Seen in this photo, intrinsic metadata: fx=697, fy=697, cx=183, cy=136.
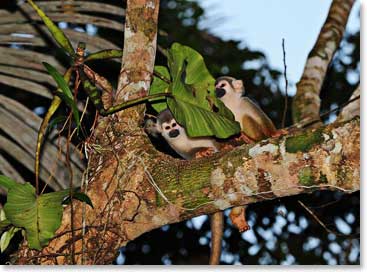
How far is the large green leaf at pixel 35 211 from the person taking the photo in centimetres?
236

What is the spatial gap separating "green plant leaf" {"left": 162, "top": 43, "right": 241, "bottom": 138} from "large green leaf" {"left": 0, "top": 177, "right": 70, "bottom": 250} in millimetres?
524

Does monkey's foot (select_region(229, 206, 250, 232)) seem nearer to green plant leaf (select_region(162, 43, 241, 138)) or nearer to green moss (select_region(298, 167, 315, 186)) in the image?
green plant leaf (select_region(162, 43, 241, 138))

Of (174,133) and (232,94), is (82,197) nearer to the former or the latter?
(174,133)

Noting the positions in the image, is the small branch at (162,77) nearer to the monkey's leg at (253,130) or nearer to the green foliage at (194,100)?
the green foliage at (194,100)

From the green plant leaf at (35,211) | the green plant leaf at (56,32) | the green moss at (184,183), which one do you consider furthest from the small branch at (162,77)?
the green plant leaf at (35,211)

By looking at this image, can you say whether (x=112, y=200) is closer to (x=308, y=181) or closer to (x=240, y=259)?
(x=308, y=181)

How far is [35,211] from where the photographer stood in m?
2.38

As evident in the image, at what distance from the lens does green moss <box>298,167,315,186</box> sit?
2.14 m

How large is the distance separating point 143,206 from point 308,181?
0.58 metres

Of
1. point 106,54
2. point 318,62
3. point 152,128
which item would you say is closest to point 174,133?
point 152,128

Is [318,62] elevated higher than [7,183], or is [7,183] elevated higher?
[318,62]

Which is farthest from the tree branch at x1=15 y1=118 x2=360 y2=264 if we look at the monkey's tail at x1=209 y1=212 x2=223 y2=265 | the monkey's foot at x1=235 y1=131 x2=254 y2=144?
the monkey's foot at x1=235 y1=131 x2=254 y2=144

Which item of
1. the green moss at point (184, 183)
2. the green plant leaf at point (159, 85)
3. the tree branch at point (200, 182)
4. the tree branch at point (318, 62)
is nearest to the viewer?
the tree branch at point (200, 182)

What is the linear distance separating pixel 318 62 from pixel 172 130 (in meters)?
1.09
